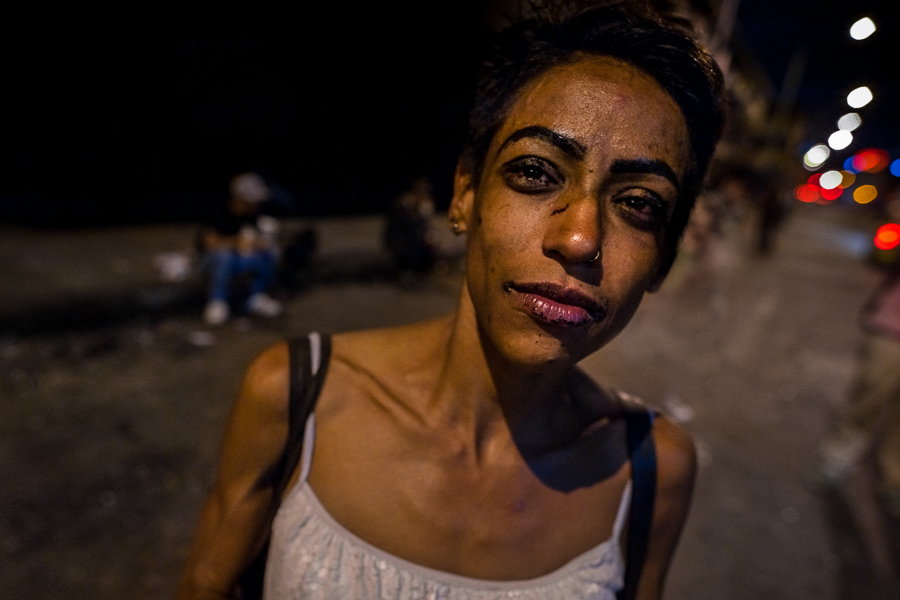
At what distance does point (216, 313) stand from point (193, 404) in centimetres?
159

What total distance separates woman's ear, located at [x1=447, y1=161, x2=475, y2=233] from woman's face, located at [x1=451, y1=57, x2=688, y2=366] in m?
0.16

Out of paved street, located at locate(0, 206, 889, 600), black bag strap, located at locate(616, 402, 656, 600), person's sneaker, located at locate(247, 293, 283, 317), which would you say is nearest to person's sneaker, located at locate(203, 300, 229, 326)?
paved street, located at locate(0, 206, 889, 600)

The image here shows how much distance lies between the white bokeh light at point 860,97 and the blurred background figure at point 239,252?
208 inches

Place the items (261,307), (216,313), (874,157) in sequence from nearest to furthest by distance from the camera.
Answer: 1. (216,313)
2. (261,307)
3. (874,157)

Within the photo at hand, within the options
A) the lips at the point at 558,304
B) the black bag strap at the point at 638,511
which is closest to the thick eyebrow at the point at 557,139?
the lips at the point at 558,304

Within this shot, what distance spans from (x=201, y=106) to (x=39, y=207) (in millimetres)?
2572

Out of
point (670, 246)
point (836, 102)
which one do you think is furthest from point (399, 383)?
point (836, 102)

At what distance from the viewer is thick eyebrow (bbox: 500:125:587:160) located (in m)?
0.95

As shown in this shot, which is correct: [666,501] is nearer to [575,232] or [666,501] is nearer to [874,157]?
[575,232]

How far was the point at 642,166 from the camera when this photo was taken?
95cm

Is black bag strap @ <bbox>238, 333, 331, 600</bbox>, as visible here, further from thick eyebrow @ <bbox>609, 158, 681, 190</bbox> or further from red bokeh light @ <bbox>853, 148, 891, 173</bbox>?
red bokeh light @ <bbox>853, 148, 891, 173</bbox>

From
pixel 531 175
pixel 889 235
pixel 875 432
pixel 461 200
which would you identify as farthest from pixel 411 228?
pixel 889 235

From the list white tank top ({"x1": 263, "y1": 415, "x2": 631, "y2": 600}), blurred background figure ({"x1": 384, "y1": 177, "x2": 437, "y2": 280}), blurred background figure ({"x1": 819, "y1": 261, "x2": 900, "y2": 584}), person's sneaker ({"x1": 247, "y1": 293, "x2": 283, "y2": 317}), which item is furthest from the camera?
blurred background figure ({"x1": 384, "y1": 177, "x2": 437, "y2": 280})

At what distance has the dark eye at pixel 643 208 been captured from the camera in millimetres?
984
